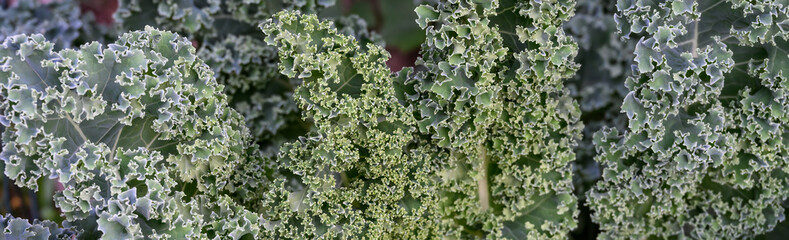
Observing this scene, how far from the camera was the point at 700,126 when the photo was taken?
2.14 metres

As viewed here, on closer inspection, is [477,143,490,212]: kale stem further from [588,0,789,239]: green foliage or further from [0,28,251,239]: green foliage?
[0,28,251,239]: green foliage

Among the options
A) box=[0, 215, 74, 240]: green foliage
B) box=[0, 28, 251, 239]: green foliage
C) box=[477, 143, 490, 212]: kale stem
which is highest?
box=[477, 143, 490, 212]: kale stem

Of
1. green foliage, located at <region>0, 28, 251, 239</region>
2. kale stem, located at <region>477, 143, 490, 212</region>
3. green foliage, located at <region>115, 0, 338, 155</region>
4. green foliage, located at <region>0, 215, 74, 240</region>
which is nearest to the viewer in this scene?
green foliage, located at <region>0, 28, 251, 239</region>

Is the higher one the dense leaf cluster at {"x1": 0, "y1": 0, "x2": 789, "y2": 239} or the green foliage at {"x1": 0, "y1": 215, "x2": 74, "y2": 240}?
the dense leaf cluster at {"x1": 0, "y1": 0, "x2": 789, "y2": 239}

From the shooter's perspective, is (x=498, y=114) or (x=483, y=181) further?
(x=483, y=181)

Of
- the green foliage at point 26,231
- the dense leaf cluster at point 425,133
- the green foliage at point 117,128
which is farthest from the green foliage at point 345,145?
the green foliage at point 26,231

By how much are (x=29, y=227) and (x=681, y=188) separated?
1.91m

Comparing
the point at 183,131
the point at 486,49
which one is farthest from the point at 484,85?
the point at 183,131

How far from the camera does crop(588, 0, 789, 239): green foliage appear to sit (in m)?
2.08

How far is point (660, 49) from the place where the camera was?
2100 millimetres

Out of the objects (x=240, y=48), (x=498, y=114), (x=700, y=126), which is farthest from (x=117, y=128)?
(x=700, y=126)

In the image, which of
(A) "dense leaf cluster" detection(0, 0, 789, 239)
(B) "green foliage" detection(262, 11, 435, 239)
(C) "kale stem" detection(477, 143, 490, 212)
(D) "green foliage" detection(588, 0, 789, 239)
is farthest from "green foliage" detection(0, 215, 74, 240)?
(D) "green foliage" detection(588, 0, 789, 239)

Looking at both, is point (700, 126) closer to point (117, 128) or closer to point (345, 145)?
point (345, 145)

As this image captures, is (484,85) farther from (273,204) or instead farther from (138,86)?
(138,86)
